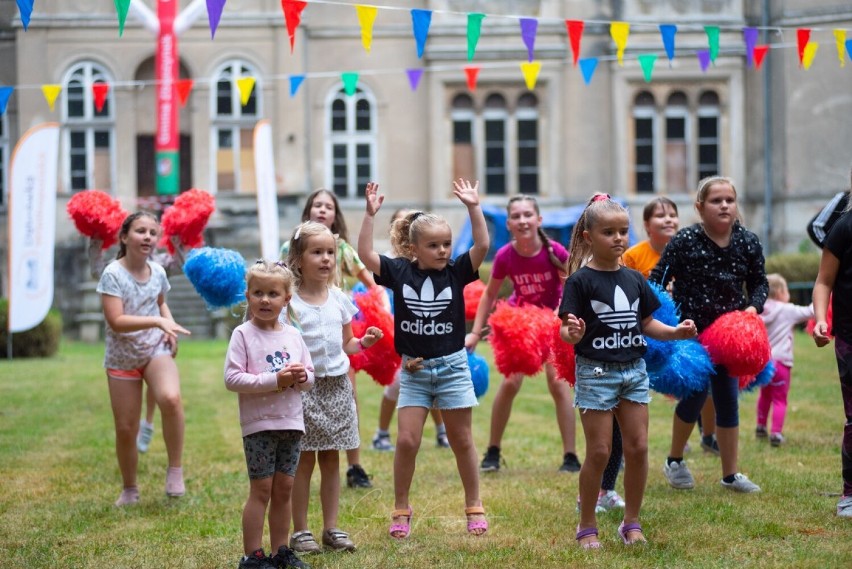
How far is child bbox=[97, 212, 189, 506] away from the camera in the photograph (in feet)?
21.9

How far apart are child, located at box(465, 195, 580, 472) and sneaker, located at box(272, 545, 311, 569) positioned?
8.16 feet

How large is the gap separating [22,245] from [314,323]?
11.1m

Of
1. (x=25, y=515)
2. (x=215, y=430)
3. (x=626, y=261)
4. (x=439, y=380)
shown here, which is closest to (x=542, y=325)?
(x=626, y=261)

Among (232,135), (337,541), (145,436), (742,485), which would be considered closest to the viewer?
(337,541)

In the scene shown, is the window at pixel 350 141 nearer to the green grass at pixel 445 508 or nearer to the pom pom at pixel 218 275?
the green grass at pixel 445 508

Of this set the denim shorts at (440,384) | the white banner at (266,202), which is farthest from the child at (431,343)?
the white banner at (266,202)

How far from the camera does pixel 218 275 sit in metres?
6.76

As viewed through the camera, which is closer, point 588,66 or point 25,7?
point 25,7

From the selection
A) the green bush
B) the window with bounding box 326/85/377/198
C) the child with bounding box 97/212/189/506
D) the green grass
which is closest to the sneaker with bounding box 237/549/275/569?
the green grass

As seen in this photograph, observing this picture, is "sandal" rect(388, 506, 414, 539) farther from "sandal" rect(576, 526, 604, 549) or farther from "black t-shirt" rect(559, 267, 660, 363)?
"black t-shirt" rect(559, 267, 660, 363)

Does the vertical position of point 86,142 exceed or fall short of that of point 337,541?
it exceeds it

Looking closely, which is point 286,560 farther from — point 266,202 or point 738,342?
point 266,202

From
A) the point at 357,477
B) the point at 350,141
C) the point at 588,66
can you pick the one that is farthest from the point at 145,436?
the point at 350,141

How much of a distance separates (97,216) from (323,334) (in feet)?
8.11
